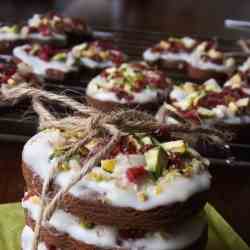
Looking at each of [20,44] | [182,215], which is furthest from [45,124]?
[20,44]

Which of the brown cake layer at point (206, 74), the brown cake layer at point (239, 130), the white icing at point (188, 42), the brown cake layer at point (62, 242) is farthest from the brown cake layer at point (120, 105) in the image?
the brown cake layer at point (62, 242)

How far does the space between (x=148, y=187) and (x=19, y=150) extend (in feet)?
2.89

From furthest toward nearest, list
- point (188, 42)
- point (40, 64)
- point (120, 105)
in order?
point (188, 42) < point (40, 64) < point (120, 105)

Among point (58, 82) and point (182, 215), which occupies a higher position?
point (182, 215)

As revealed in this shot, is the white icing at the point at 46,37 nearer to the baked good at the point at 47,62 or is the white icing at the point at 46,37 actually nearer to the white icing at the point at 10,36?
the white icing at the point at 10,36

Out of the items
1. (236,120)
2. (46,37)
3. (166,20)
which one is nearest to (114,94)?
(236,120)

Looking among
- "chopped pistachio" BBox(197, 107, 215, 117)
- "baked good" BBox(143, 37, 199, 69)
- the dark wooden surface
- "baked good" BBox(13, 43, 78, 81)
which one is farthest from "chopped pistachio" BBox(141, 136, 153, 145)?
"baked good" BBox(143, 37, 199, 69)

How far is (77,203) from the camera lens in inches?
46.3

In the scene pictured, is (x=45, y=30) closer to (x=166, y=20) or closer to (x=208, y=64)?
(x=208, y=64)

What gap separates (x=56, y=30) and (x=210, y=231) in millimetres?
2052

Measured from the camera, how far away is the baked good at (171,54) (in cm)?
320

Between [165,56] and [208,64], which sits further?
[165,56]

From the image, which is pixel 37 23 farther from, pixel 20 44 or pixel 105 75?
pixel 105 75

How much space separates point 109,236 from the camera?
3.94 ft
